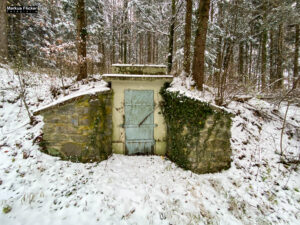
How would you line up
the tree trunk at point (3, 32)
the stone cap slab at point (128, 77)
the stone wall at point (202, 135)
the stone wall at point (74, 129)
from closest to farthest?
Result: the stone wall at point (74, 129), the stone wall at point (202, 135), the stone cap slab at point (128, 77), the tree trunk at point (3, 32)

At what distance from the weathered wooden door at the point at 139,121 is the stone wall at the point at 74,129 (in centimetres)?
91

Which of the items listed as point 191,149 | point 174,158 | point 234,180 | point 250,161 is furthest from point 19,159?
point 250,161

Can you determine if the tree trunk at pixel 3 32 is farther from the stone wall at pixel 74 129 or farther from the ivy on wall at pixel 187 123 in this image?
the ivy on wall at pixel 187 123

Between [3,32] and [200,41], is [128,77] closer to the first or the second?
[200,41]

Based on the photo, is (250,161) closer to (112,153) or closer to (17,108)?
(112,153)

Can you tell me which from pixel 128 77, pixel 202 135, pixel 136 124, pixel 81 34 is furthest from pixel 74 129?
pixel 81 34

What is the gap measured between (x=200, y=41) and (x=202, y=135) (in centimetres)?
314

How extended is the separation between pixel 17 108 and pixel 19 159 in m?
2.41

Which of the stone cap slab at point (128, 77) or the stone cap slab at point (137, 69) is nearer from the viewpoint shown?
the stone cap slab at point (128, 77)

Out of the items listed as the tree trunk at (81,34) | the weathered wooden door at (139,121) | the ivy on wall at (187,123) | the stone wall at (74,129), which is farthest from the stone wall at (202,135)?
the tree trunk at (81,34)

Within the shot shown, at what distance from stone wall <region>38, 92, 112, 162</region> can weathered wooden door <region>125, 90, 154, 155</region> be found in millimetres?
910

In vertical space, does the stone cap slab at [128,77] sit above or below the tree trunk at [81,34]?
below

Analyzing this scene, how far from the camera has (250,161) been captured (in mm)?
4039

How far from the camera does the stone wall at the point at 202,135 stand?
3.71 m
